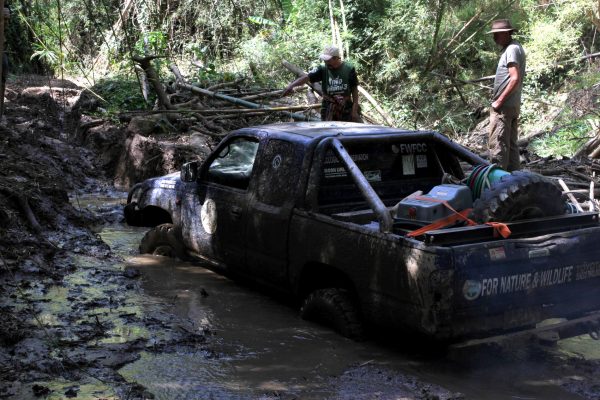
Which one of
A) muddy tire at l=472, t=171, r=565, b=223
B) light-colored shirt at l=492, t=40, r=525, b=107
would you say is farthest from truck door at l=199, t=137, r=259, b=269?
light-colored shirt at l=492, t=40, r=525, b=107

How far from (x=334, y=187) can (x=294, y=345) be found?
1330mm

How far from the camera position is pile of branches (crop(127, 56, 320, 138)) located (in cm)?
1372

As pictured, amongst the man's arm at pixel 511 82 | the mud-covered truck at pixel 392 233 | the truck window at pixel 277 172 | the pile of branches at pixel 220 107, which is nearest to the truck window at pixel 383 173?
the mud-covered truck at pixel 392 233

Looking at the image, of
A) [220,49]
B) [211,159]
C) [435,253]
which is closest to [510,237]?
[435,253]

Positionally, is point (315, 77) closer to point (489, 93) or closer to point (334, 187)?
point (334, 187)

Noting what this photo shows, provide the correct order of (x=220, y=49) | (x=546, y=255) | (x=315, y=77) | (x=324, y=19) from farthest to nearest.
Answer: (x=220, y=49) < (x=324, y=19) < (x=315, y=77) < (x=546, y=255)

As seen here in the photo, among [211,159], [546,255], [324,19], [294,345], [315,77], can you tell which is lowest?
[294,345]

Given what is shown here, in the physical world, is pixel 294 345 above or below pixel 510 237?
below

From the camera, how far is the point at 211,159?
679 centimetres

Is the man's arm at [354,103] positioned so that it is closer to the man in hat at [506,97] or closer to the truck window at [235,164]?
the man in hat at [506,97]

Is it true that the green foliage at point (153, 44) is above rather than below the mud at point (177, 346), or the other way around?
above

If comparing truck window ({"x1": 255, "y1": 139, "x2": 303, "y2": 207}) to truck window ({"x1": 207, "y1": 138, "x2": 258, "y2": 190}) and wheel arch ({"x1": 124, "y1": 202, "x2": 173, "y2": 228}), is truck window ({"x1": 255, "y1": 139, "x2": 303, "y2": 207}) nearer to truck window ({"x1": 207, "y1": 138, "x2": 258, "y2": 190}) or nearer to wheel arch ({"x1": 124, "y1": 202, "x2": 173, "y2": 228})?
truck window ({"x1": 207, "y1": 138, "x2": 258, "y2": 190})

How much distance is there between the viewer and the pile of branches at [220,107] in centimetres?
1372

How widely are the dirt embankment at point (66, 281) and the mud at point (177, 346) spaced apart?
16 mm
